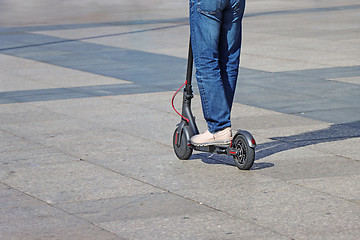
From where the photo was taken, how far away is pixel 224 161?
625 centimetres

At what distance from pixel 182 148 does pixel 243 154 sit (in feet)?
1.99

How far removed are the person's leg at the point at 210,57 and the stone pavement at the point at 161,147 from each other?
42cm

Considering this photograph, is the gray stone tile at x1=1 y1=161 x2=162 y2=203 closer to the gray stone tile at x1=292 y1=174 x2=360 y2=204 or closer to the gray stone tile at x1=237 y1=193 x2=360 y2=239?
the gray stone tile at x1=237 y1=193 x2=360 y2=239

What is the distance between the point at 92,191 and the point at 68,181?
1.10 feet

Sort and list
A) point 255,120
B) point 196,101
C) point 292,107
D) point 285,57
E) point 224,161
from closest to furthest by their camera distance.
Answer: point 224,161 → point 255,120 → point 292,107 → point 196,101 → point 285,57

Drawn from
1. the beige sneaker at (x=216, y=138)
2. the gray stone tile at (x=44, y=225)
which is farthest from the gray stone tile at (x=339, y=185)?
the gray stone tile at (x=44, y=225)

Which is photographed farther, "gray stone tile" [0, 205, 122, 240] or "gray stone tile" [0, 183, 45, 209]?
"gray stone tile" [0, 183, 45, 209]

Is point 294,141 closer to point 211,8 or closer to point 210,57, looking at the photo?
point 210,57

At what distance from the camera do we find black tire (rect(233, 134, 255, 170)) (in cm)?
574

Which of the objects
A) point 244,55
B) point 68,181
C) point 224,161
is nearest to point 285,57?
point 244,55

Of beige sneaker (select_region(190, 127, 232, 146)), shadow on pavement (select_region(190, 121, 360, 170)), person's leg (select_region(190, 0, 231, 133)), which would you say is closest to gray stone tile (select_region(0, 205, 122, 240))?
beige sneaker (select_region(190, 127, 232, 146))

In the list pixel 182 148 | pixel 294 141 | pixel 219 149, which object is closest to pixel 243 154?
pixel 219 149

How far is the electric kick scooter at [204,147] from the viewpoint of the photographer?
5.75m

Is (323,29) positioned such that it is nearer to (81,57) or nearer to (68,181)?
(81,57)
